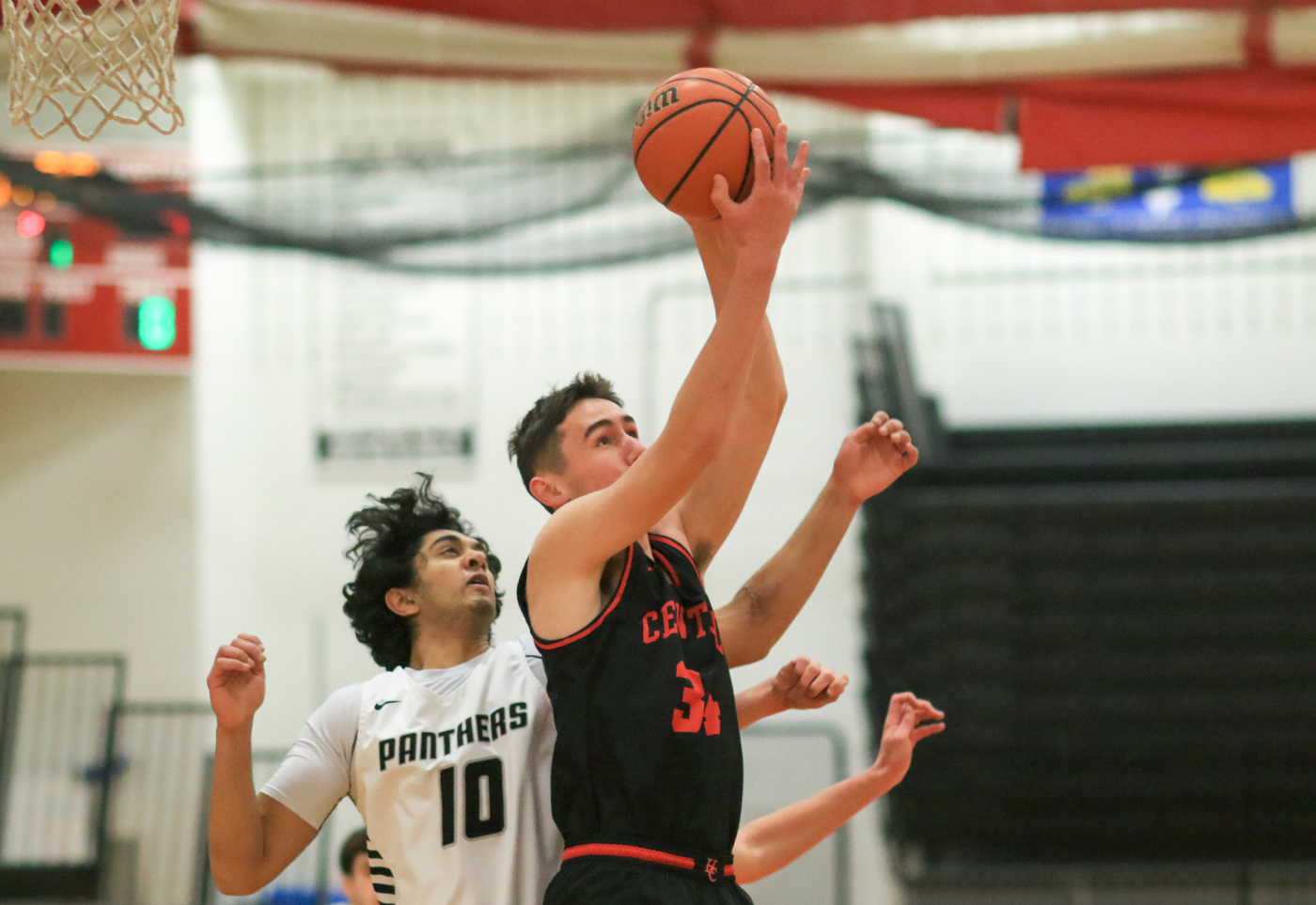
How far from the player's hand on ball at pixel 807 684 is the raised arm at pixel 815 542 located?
10cm

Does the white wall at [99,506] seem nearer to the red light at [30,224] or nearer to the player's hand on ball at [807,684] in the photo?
the red light at [30,224]

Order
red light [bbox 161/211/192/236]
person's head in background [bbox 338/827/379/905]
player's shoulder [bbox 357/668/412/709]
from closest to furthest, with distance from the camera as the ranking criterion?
player's shoulder [bbox 357/668/412/709] → person's head in background [bbox 338/827/379/905] → red light [bbox 161/211/192/236]

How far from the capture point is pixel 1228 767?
640cm

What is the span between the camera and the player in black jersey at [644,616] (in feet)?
7.15

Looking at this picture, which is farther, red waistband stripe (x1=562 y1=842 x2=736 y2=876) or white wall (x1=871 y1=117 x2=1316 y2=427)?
white wall (x1=871 y1=117 x2=1316 y2=427)

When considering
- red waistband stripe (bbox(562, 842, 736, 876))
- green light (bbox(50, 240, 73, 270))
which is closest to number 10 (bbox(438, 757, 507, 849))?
red waistband stripe (bbox(562, 842, 736, 876))

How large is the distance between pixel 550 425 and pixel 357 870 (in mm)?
2411

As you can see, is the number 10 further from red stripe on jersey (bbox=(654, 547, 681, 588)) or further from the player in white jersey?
red stripe on jersey (bbox=(654, 547, 681, 588))

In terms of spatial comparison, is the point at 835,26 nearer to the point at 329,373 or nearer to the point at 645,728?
the point at 329,373

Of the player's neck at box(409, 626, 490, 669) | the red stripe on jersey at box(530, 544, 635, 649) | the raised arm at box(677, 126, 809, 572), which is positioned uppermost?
the raised arm at box(677, 126, 809, 572)

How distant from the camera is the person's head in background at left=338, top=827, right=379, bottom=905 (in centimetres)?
424

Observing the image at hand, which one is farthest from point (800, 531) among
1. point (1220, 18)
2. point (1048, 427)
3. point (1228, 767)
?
point (1048, 427)

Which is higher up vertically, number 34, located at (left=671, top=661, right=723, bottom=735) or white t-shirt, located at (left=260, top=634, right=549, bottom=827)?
number 34, located at (left=671, top=661, right=723, bottom=735)

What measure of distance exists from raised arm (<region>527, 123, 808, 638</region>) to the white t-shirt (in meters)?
0.65
